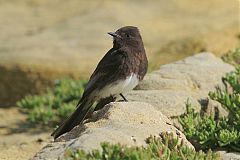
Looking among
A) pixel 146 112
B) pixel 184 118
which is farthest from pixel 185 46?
pixel 146 112

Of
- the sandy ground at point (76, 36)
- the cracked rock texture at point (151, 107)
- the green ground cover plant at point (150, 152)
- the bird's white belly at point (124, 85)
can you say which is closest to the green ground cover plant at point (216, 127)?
the cracked rock texture at point (151, 107)

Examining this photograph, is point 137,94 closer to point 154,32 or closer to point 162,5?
point 154,32

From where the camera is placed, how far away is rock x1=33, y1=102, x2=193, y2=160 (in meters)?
5.62

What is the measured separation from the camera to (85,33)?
14602 mm

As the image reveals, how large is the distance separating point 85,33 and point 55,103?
4.16 meters

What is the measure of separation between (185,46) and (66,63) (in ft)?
6.26

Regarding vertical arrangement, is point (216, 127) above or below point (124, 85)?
below

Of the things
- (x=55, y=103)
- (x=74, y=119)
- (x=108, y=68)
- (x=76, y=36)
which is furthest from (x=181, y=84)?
(x=76, y=36)

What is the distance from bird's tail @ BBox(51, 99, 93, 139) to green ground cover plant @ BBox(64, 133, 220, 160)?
2007 mm

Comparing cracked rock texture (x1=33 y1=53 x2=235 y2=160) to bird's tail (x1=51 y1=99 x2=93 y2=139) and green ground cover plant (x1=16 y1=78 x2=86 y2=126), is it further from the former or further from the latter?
green ground cover plant (x1=16 y1=78 x2=86 y2=126)

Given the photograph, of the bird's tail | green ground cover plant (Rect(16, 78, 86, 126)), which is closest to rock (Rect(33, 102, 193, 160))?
the bird's tail

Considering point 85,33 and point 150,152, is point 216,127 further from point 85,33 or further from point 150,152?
point 85,33

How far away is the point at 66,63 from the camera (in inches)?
489

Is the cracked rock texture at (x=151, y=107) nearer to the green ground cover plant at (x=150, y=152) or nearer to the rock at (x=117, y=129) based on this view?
the rock at (x=117, y=129)
